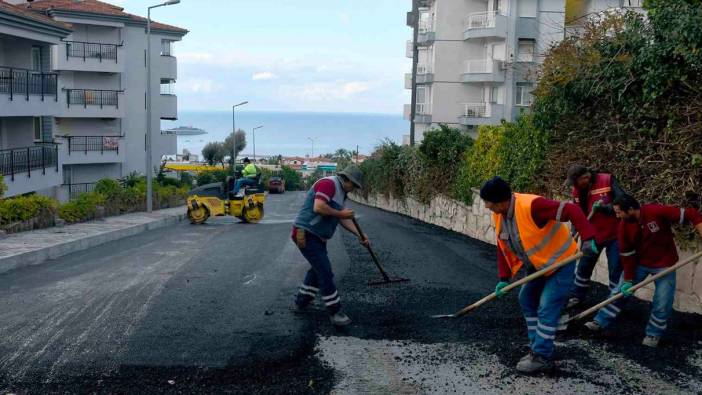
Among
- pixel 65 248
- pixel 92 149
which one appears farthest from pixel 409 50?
pixel 65 248

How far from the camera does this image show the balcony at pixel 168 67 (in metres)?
46.8

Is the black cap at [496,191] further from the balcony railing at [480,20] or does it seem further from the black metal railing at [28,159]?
the balcony railing at [480,20]

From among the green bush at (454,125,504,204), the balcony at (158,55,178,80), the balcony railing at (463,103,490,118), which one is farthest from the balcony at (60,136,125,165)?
the green bush at (454,125,504,204)

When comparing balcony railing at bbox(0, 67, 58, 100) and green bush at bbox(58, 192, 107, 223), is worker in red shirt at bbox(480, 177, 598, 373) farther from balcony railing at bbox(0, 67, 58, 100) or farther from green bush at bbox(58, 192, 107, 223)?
balcony railing at bbox(0, 67, 58, 100)

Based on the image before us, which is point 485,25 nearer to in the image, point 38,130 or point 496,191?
point 38,130

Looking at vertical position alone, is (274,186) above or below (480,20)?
below

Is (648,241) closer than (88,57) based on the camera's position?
Yes

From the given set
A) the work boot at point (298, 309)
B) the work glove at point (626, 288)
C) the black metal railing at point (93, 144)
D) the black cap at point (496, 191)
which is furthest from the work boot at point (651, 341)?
the black metal railing at point (93, 144)

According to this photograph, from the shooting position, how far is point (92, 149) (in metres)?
40.7

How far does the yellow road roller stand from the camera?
20.9 meters

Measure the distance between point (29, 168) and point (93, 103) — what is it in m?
18.3

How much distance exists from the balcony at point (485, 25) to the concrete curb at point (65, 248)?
27.1 m

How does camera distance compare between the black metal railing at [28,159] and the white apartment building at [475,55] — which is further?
the white apartment building at [475,55]

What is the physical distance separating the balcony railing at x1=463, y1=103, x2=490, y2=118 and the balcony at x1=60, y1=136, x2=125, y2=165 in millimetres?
20778
